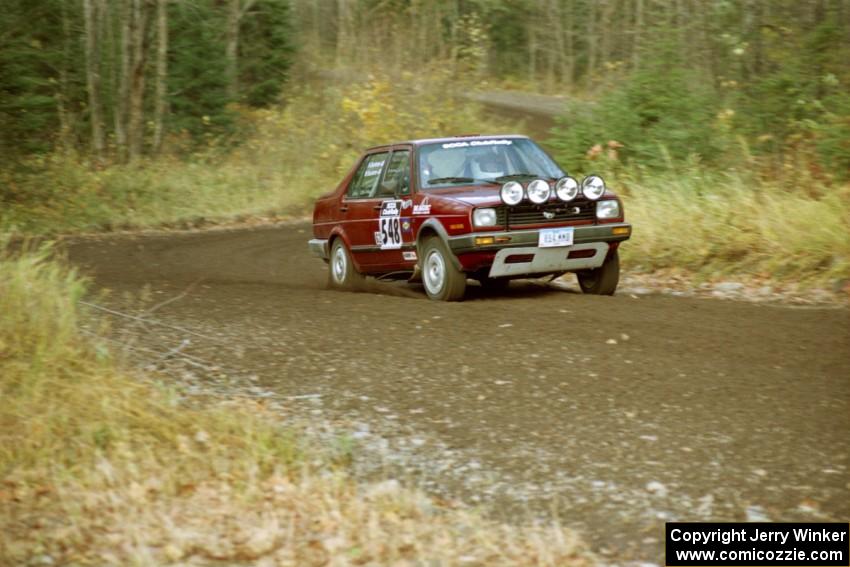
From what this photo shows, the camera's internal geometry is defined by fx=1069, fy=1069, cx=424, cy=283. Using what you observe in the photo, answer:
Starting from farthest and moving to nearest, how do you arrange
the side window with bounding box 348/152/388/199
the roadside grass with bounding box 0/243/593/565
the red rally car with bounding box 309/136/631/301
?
the side window with bounding box 348/152/388/199 < the red rally car with bounding box 309/136/631/301 < the roadside grass with bounding box 0/243/593/565

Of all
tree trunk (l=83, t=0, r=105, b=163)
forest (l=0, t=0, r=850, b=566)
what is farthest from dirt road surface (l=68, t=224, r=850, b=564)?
tree trunk (l=83, t=0, r=105, b=163)

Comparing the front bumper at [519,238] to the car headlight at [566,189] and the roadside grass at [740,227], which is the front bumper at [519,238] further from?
the roadside grass at [740,227]

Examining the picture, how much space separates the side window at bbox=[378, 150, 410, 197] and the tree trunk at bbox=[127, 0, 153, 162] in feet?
46.9

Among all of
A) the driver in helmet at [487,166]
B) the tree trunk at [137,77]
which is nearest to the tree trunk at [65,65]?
the tree trunk at [137,77]

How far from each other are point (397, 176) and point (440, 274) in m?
1.43

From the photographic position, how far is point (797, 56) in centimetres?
1462

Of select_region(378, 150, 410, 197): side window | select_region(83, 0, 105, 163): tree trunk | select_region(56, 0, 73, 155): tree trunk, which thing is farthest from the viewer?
select_region(56, 0, 73, 155): tree trunk

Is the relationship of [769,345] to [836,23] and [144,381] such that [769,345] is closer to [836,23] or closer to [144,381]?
[144,381]

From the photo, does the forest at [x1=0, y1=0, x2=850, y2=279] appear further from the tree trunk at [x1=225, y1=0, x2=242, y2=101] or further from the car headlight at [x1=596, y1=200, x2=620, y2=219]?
the car headlight at [x1=596, y1=200, x2=620, y2=219]

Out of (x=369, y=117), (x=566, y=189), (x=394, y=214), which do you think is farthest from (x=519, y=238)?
(x=369, y=117)

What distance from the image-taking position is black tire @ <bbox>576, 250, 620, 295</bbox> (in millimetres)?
10337

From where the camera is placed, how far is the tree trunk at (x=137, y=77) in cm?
2405

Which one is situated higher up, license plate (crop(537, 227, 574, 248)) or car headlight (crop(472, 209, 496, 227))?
car headlight (crop(472, 209, 496, 227))

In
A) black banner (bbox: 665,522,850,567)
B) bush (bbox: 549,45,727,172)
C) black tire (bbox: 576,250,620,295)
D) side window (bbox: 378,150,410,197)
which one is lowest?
black banner (bbox: 665,522,850,567)
